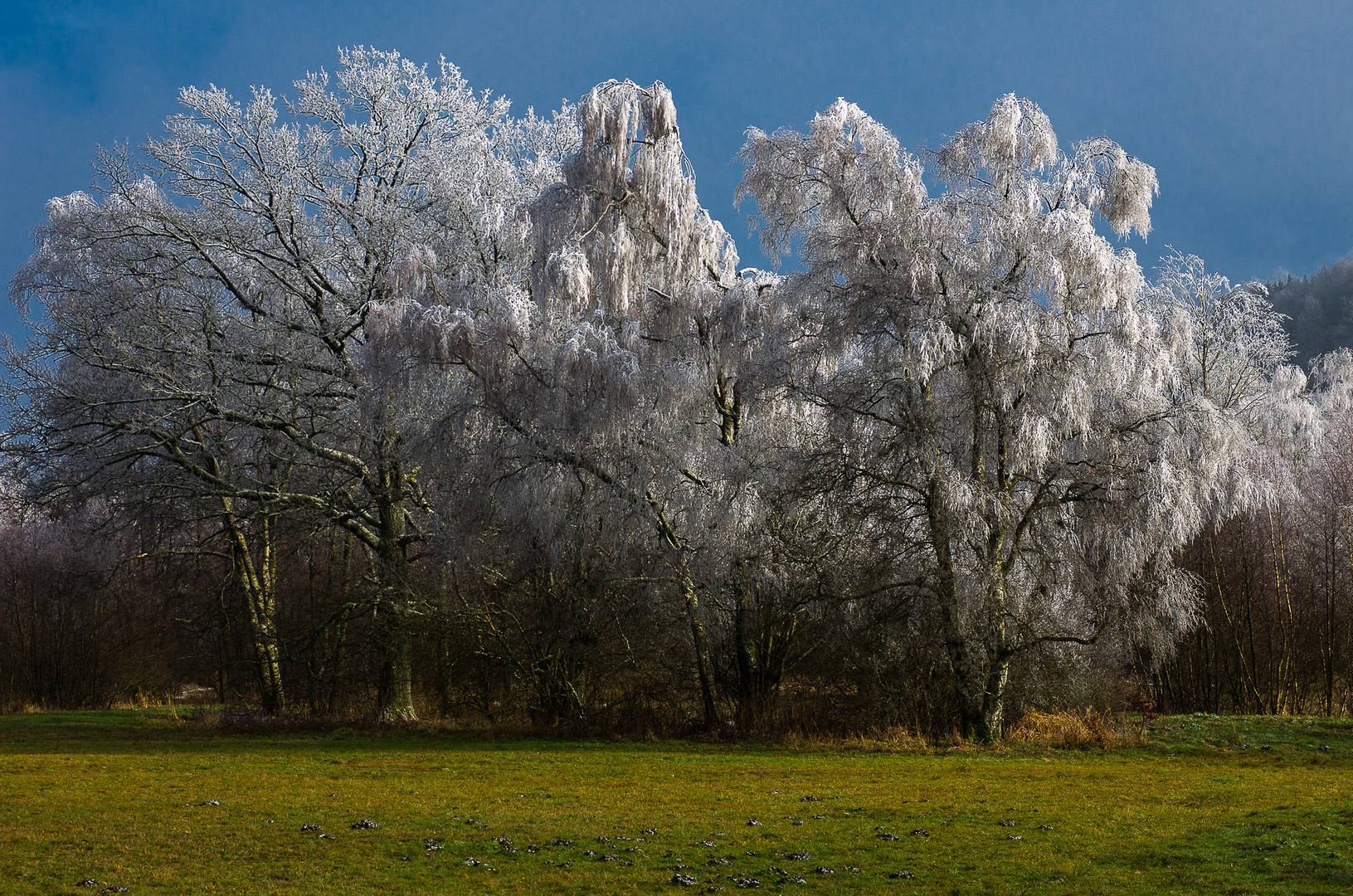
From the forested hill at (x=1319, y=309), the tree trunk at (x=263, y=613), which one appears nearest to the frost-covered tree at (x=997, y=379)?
the tree trunk at (x=263, y=613)

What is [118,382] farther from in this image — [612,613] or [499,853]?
[499,853]

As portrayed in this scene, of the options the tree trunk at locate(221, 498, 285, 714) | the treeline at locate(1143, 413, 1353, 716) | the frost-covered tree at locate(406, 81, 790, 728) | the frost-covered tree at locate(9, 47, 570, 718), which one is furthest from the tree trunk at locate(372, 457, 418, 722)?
the treeline at locate(1143, 413, 1353, 716)

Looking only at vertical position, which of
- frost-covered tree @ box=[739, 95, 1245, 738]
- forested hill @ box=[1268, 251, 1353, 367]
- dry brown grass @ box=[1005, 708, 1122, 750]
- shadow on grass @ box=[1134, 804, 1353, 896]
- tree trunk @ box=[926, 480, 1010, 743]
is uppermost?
forested hill @ box=[1268, 251, 1353, 367]

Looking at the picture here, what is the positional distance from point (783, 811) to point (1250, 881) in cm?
429

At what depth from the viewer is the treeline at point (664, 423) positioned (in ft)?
52.2

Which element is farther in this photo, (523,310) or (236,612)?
(236,612)

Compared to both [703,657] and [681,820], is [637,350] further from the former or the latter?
[681,820]

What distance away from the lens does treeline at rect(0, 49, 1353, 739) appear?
627 inches

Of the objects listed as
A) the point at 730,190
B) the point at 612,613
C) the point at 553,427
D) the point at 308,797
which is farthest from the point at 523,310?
the point at 308,797

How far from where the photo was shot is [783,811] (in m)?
9.88

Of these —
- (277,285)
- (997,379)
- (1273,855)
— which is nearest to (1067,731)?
(997,379)

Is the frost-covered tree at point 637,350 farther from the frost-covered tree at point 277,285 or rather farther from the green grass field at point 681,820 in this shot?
the green grass field at point 681,820

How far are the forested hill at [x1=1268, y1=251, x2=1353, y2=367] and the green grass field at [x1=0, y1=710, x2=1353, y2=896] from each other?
41.7 metres

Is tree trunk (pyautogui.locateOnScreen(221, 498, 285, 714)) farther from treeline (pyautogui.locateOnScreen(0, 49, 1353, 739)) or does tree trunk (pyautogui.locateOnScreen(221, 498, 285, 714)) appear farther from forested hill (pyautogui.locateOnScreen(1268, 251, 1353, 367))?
forested hill (pyautogui.locateOnScreen(1268, 251, 1353, 367))
